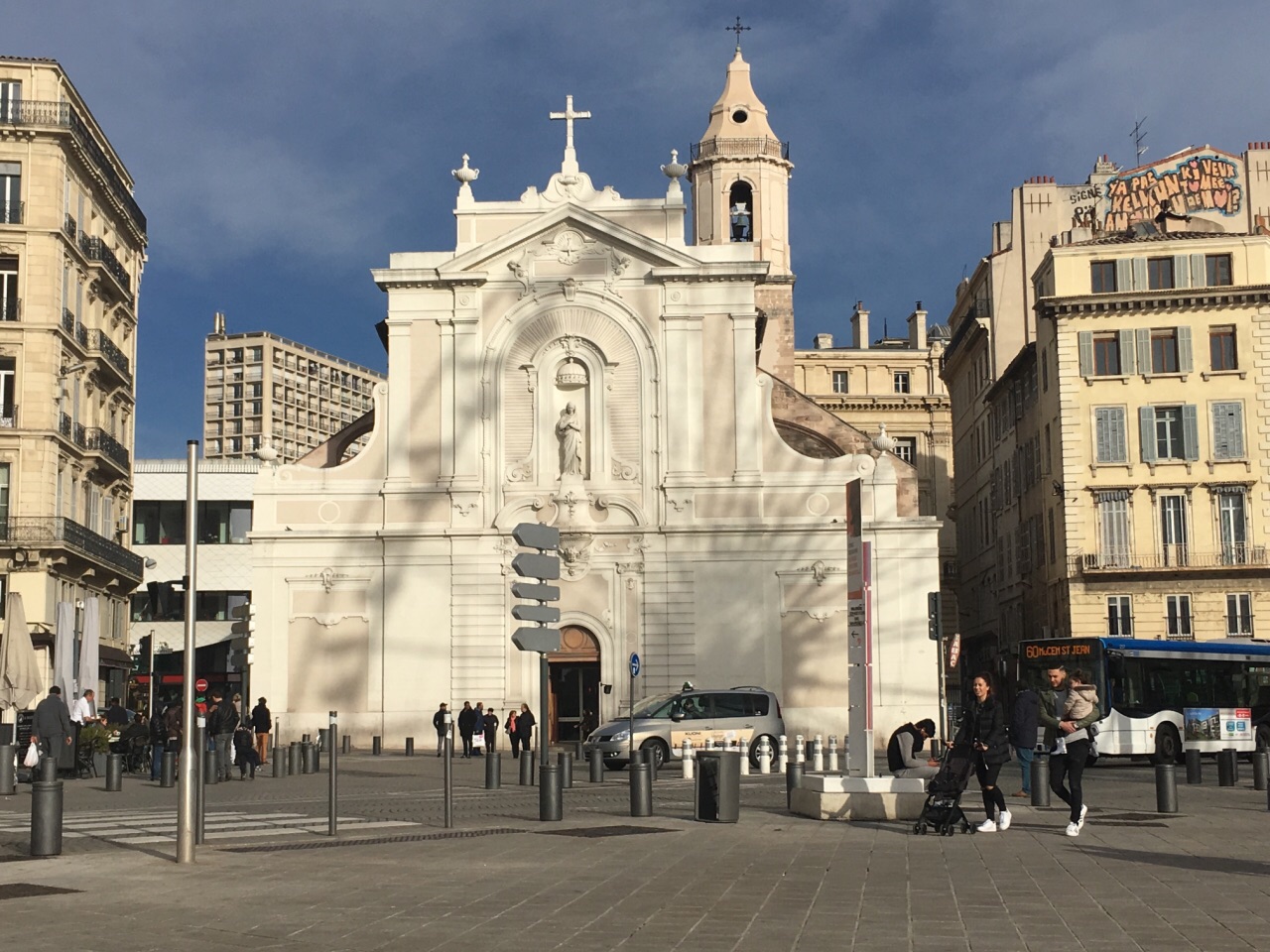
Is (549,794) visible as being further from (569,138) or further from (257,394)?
(257,394)

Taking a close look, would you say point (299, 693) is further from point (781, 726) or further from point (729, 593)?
point (781, 726)

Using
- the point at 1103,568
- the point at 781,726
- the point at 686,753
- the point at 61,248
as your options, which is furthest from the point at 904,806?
the point at 61,248

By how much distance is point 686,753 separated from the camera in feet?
103

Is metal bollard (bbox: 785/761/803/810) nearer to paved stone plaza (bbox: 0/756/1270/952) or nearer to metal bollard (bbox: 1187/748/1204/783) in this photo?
paved stone plaza (bbox: 0/756/1270/952)

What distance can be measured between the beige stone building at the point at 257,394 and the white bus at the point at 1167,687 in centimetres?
11069

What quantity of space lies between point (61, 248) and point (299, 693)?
587 inches

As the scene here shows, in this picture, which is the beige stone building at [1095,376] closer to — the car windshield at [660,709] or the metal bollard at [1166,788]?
the car windshield at [660,709]

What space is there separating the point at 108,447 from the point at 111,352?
3.25 meters

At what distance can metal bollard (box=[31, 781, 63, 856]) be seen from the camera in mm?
15258

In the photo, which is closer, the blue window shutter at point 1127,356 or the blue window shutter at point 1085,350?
the blue window shutter at point 1127,356

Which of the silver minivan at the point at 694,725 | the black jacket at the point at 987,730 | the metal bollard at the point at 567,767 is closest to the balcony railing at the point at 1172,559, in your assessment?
the silver minivan at the point at 694,725

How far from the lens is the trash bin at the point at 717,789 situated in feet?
62.5

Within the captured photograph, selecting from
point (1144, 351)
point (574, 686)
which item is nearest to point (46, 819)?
point (574, 686)

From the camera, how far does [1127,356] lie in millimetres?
50875
